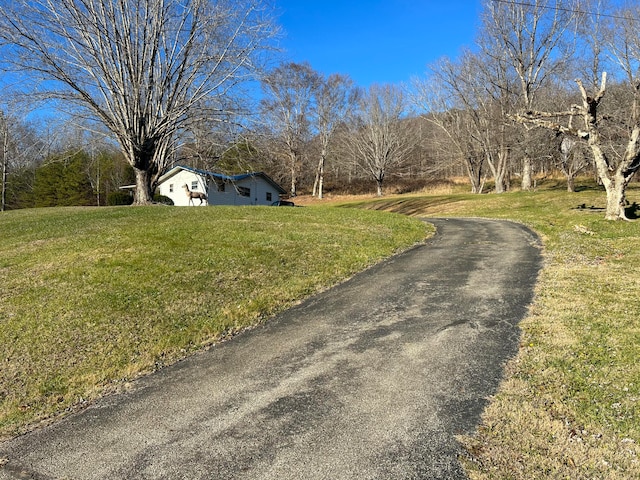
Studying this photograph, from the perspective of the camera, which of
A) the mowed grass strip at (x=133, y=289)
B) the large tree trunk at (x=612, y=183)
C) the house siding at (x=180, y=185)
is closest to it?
the mowed grass strip at (x=133, y=289)

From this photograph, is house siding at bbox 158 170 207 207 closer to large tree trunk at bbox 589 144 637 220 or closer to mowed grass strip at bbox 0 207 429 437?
mowed grass strip at bbox 0 207 429 437

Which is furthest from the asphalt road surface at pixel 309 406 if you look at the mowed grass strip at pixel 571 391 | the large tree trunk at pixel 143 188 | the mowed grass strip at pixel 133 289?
the large tree trunk at pixel 143 188

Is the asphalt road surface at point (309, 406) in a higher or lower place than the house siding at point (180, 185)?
lower

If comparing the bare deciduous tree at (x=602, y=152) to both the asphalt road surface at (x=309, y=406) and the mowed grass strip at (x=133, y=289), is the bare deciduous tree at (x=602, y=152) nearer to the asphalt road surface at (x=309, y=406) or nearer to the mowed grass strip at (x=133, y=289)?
the mowed grass strip at (x=133, y=289)

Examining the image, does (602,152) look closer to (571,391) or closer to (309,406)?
(571,391)

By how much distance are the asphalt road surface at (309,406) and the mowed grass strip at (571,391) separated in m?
0.20

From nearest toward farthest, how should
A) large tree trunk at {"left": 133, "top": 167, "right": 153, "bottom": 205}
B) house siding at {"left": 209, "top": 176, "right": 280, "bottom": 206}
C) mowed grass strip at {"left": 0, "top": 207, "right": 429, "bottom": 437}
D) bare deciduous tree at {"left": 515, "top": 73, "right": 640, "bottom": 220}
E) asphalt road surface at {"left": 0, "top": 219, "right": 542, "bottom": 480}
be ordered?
asphalt road surface at {"left": 0, "top": 219, "right": 542, "bottom": 480}, mowed grass strip at {"left": 0, "top": 207, "right": 429, "bottom": 437}, bare deciduous tree at {"left": 515, "top": 73, "right": 640, "bottom": 220}, large tree trunk at {"left": 133, "top": 167, "right": 153, "bottom": 205}, house siding at {"left": 209, "top": 176, "right": 280, "bottom": 206}

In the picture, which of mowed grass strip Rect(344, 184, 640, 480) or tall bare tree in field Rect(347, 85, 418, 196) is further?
tall bare tree in field Rect(347, 85, 418, 196)

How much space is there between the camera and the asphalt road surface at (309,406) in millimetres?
2762

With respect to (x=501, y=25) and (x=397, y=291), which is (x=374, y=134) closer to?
(x=501, y=25)

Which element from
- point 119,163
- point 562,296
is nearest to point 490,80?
point 562,296

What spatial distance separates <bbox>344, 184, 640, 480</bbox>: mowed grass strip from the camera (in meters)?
2.61

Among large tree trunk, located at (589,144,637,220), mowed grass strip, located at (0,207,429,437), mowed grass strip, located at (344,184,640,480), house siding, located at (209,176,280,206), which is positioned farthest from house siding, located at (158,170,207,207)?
mowed grass strip, located at (344,184,640,480)

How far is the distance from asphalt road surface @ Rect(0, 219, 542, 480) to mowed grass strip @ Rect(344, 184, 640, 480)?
197mm
